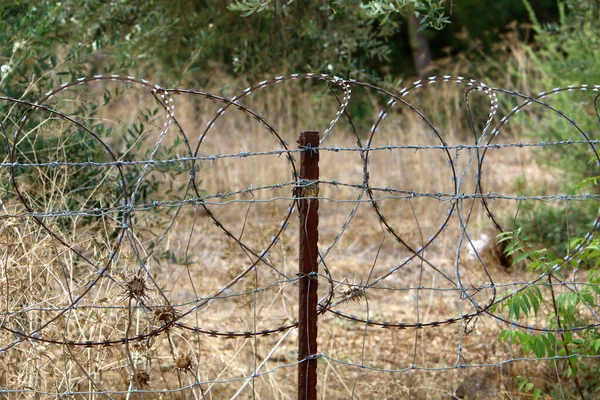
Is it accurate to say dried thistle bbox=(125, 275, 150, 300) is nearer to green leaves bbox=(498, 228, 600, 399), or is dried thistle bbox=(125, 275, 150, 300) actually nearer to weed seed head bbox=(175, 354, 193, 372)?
weed seed head bbox=(175, 354, 193, 372)

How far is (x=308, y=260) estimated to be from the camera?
2699 millimetres

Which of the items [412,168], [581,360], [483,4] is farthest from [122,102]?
[483,4]

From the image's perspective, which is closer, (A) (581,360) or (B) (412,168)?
(A) (581,360)

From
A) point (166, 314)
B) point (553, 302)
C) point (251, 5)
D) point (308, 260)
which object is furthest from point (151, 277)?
point (251, 5)

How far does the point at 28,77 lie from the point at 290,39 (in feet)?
6.86

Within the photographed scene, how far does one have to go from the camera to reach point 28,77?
4.36 meters

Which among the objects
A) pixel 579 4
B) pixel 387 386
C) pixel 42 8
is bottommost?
pixel 387 386

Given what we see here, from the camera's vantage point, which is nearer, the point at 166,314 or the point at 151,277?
the point at 151,277

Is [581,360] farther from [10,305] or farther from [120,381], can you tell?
[10,305]

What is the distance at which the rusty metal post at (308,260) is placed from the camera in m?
2.66

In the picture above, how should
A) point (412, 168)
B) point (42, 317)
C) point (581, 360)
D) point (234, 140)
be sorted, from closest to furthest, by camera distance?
point (42, 317) < point (581, 360) < point (412, 168) < point (234, 140)

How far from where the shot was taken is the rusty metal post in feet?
8.73

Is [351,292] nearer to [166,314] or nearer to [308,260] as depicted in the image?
[308,260]

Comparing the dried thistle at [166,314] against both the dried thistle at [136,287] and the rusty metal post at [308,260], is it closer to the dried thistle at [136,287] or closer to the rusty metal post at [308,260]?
the dried thistle at [136,287]
